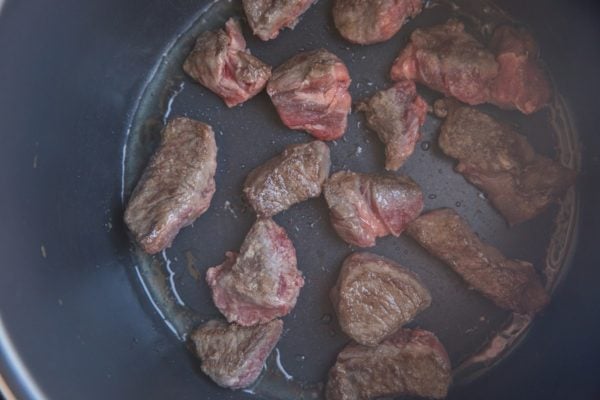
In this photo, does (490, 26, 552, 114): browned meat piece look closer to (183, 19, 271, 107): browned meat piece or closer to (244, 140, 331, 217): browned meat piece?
(244, 140, 331, 217): browned meat piece

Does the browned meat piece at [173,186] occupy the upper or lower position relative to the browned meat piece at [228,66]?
lower

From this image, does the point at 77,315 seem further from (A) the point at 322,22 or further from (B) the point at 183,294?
(A) the point at 322,22

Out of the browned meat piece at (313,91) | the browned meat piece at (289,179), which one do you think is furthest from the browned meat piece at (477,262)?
the browned meat piece at (313,91)

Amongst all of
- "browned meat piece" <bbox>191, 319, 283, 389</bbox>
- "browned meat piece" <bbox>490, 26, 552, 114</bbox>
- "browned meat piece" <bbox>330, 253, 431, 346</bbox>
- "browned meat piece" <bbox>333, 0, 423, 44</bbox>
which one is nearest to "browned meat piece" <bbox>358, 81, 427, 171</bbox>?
"browned meat piece" <bbox>333, 0, 423, 44</bbox>

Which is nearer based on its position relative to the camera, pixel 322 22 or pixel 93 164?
pixel 93 164

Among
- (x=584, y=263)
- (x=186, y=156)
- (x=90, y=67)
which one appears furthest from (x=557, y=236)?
(x=90, y=67)

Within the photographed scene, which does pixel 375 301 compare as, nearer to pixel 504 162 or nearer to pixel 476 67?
pixel 504 162

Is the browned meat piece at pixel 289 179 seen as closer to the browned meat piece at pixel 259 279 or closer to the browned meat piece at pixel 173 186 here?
the browned meat piece at pixel 259 279
